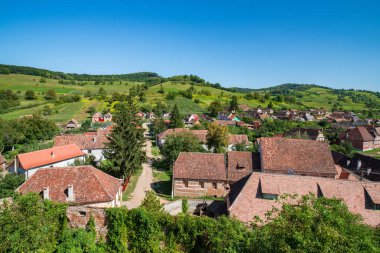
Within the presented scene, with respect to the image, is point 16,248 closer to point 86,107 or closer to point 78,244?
point 78,244

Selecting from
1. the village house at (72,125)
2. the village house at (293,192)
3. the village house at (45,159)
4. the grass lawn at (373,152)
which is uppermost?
the village house at (293,192)

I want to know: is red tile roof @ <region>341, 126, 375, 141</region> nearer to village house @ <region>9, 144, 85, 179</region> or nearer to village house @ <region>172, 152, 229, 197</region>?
village house @ <region>172, 152, 229, 197</region>

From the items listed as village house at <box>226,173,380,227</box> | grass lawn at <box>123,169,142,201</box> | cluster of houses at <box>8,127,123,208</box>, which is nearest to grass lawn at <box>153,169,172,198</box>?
grass lawn at <box>123,169,142,201</box>

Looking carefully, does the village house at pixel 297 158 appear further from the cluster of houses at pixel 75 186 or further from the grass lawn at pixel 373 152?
the grass lawn at pixel 373 152

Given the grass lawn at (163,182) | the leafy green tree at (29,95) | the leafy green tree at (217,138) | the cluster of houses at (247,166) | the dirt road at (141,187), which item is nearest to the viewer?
the dirt road at (141,187)

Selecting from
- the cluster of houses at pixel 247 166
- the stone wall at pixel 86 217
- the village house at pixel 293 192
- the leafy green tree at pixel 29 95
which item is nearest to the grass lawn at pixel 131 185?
the cluster of houses at pixel 247 166

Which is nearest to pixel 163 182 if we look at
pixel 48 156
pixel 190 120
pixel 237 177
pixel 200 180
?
pixel 200 180
